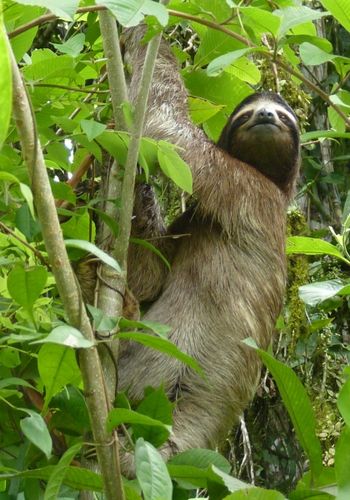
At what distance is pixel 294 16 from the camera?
151 inches

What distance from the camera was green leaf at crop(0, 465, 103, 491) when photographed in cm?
310

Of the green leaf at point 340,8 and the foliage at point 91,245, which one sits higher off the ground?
the green leaf at point 340,8

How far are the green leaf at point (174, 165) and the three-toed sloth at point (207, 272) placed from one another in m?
1.43

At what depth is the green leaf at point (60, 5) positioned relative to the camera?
2566mm

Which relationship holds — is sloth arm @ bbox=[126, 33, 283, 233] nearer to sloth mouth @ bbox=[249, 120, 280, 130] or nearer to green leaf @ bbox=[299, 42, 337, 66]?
sloth mouth @ bbox=[249, 120, 280, 130]

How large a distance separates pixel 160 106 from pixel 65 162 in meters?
1.32

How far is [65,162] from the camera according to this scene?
4.30 metres

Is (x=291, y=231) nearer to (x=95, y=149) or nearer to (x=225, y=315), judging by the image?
(x=225, y=315)

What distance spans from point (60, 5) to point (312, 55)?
1835mm

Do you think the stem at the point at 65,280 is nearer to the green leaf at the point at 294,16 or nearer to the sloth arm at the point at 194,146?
the green leaf at the point at 294,16

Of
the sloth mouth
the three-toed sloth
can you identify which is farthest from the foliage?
the sloth mouth

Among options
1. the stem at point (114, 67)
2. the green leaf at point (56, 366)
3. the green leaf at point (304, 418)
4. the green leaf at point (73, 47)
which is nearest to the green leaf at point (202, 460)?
the green leaf at point (304, 418)

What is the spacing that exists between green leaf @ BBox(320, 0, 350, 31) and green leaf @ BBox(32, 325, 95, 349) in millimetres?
2041

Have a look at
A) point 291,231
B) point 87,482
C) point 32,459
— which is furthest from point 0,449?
point 291,231
